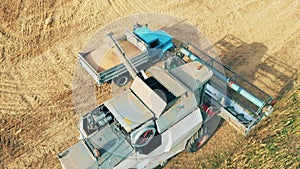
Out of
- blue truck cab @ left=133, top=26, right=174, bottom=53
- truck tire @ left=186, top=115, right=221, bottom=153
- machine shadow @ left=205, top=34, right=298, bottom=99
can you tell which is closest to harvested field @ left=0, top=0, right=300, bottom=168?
machine shadow @ left=205, top=34, right=298, bottom=99

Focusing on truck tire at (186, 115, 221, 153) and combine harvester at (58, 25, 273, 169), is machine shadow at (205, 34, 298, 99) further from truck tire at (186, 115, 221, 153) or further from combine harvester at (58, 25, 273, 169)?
truck tire at (186, 115, 221, 153)

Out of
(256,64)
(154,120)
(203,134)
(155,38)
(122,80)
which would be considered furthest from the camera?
(256,64)

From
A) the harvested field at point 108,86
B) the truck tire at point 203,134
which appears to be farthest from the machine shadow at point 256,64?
the truck tire at point 203,134

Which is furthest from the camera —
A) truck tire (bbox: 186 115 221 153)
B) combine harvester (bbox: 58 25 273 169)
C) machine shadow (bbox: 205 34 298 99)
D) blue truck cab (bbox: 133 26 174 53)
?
blue truck cab (bbox: 133 26 174 53)

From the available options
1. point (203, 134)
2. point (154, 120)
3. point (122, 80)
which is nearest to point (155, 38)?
point (122, 80)

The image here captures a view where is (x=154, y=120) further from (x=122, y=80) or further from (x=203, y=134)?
(x=122, y=80)

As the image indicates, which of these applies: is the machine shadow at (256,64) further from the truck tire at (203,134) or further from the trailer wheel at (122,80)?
the trailer wheel at (122,80)

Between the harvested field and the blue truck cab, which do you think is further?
the blue truck cab
